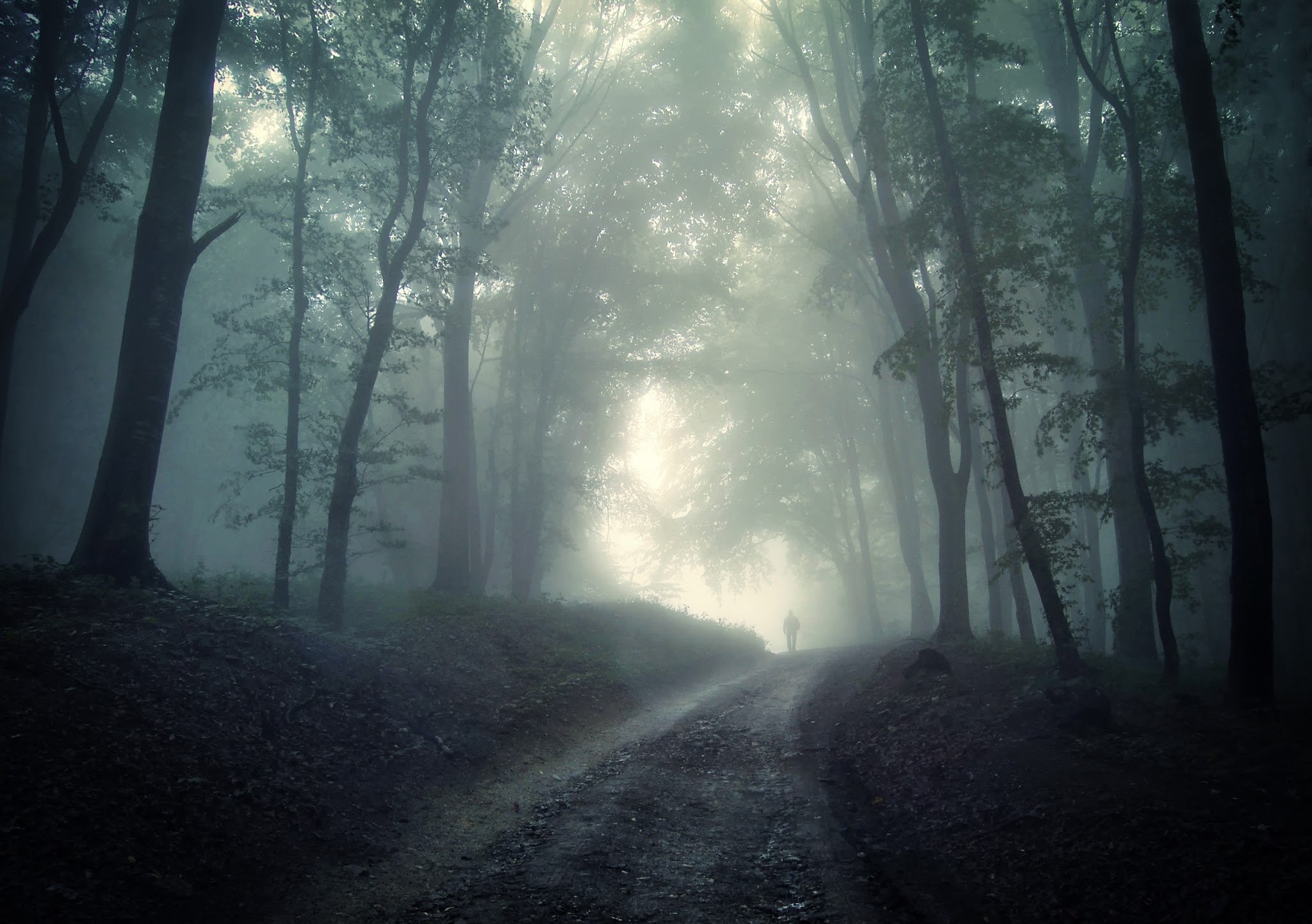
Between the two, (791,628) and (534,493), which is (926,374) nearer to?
(534,493)

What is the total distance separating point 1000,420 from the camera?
9.77 meters

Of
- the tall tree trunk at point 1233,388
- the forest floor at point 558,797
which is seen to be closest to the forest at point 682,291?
the tall tree trunk at point 1233,388

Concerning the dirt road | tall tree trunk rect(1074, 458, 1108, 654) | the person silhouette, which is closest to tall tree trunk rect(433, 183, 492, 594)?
the dirt road

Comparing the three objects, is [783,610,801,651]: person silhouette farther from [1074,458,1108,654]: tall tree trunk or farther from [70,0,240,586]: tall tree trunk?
[70,0,240,586]: tall tree trunk

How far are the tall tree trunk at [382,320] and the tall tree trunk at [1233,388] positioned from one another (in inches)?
474

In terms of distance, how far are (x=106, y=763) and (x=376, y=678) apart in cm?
430

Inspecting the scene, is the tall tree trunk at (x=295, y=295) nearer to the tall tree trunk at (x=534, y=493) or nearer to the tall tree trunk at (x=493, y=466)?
the tall tree trunk at (x=493, y=466)

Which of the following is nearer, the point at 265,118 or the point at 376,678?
the point at 376,678

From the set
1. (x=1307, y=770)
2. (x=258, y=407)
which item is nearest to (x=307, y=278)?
(x=1307, y=770)

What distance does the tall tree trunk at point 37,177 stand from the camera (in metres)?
10.8

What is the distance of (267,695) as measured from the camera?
25.1 ft

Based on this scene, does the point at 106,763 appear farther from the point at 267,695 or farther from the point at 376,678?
the point at 376,678

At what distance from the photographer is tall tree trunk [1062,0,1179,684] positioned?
957 centimetres

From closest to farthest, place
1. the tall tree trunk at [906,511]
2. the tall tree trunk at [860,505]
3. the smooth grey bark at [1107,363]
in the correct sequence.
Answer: the smooth grey bark at [1107,363]
the tall tree trunk at [906,511]
the tall tree trunk at [860,505]
